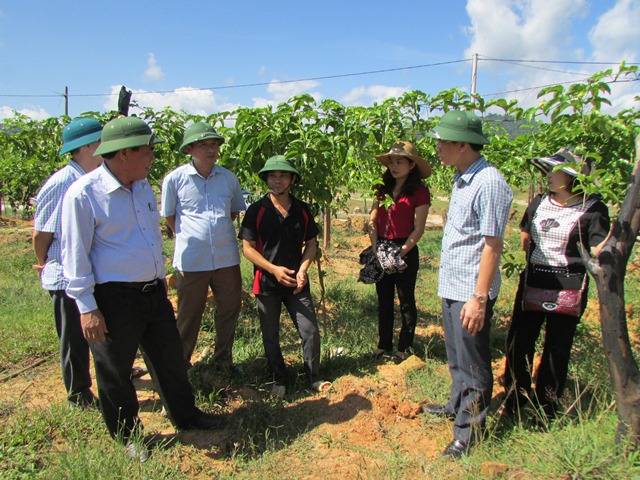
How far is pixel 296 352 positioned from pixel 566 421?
215cm

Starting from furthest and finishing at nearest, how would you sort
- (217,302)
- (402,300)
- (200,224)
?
(402,300), (217,302), (200,224)

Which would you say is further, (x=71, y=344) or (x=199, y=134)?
(x=199, y=134)

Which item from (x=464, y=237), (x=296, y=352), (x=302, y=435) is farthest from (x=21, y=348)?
(x=464, y=237)

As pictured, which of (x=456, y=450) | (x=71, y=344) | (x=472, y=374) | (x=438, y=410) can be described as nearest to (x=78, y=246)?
(x=71, y=344)

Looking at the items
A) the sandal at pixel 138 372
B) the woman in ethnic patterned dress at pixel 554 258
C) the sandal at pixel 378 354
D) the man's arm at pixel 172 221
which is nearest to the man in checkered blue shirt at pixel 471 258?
the woman in ethnic patterned dress at pixel 554 258

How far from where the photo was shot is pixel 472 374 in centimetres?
233

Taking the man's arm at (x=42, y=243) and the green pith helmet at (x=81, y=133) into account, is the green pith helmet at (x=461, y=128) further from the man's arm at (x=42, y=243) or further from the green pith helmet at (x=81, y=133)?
the man's arm at (x=42, y=243)

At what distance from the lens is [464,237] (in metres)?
2.31

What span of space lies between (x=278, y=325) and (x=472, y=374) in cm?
144

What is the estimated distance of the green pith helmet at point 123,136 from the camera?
2229 mm

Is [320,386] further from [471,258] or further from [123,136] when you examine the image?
[123,136]

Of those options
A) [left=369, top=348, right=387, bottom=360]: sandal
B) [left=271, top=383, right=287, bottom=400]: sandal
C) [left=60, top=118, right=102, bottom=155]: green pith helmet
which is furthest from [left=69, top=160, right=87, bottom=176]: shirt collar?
[left=369, top=348, right=387, bottom=360]: sandal

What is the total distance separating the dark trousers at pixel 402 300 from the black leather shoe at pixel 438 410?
29.9 inches

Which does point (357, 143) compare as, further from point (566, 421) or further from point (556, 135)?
point (566, 421)
